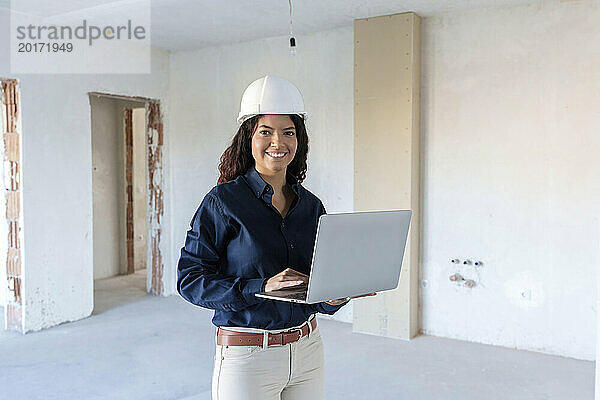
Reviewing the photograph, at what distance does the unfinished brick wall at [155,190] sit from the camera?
5809 mm

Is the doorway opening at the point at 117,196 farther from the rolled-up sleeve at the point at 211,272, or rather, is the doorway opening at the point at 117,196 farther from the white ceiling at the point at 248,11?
the rolled-up sleeve at the point at 211,272

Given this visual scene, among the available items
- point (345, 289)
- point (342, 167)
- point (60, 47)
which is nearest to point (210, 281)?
point (345, 289)

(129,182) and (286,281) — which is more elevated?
(129,182)

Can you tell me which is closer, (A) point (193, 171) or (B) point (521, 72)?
(B) point (521, 72)

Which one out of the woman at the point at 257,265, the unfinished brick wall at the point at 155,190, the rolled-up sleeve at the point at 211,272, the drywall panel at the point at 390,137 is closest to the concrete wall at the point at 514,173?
the drywall panel at the point at 390,137

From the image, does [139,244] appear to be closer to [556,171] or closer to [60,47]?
[60,47]

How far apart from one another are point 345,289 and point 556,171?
301 cm

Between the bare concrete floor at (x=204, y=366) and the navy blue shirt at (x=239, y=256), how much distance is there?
194cm

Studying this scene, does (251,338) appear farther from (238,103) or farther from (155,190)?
(155,190)

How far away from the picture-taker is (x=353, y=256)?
56.0 inches

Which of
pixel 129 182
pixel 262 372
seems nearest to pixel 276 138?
pixel 262 372

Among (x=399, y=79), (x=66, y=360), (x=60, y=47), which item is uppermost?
(x=60, y=47)

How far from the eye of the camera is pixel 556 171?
393cm

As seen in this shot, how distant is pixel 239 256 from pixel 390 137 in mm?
2956
